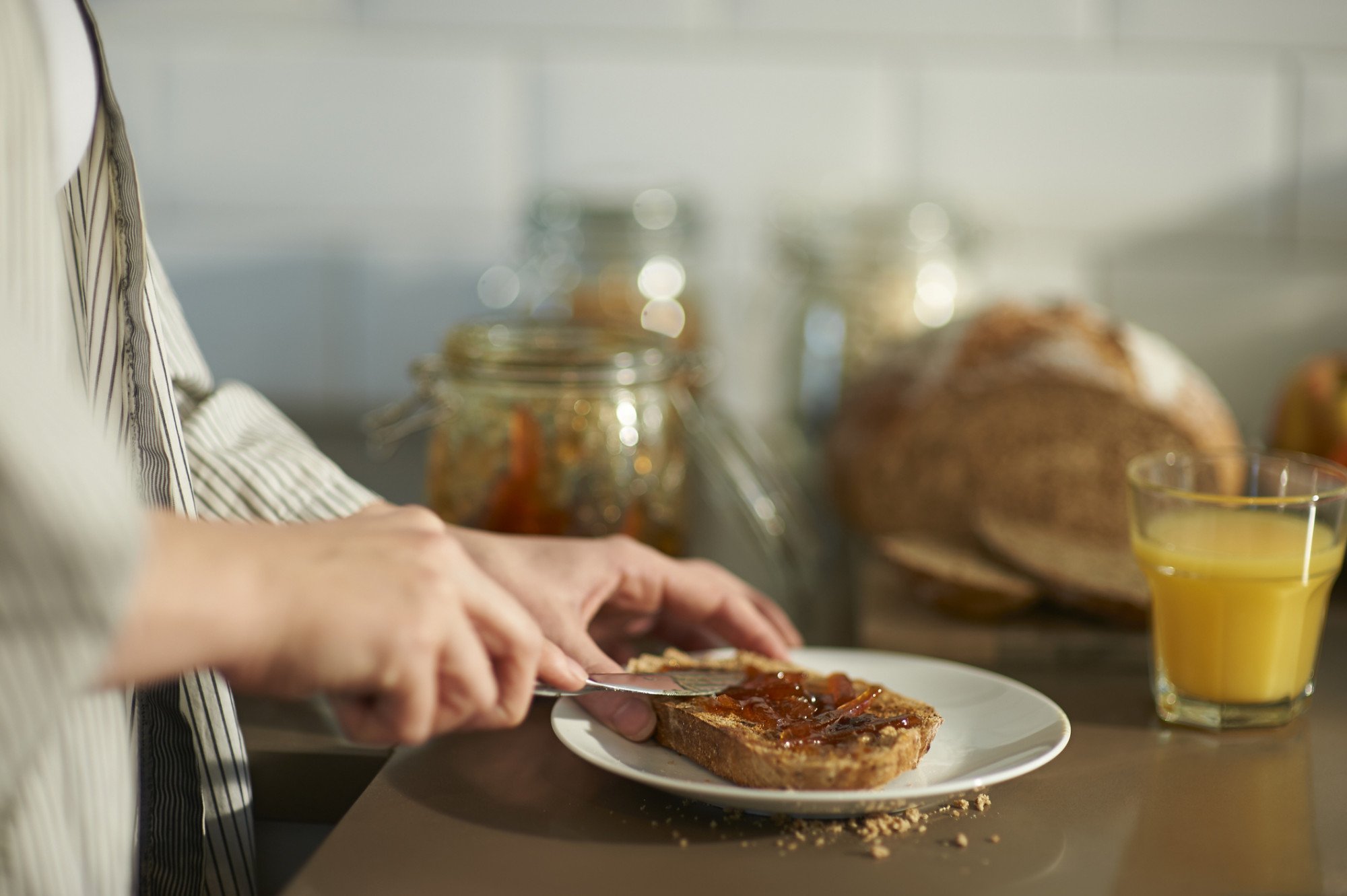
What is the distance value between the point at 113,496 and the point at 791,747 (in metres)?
0.33

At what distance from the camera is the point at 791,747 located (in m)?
0.62

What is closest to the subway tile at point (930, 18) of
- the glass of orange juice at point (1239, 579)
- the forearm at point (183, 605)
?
the glass of orange juice at point (1239, 579)

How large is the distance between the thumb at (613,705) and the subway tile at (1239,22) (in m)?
1.00

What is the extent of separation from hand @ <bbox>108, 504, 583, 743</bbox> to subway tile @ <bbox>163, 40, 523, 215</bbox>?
0.97 meters

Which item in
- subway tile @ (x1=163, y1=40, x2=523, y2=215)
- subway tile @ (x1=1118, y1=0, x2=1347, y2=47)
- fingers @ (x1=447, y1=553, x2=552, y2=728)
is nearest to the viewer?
fingers @ (x1=447, y1=553, x2=552, y2=728)

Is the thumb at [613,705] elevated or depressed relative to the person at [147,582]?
depressed

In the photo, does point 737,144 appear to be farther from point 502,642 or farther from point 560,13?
point 502,642

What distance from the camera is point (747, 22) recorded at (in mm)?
1419

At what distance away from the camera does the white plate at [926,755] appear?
1.95 ft

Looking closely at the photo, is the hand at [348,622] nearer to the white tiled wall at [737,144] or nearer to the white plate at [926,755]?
the white plate at [926,755]

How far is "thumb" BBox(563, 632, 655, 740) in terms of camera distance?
0.68 m

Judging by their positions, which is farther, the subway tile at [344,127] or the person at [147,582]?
the subway tile at [344,127]

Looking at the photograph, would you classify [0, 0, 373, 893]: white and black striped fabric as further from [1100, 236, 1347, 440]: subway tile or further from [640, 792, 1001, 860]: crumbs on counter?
[1100, 236, 1347, 440]: subway tile

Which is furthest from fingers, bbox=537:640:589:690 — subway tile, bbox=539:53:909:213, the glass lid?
subway tile, bbox=539:53:909:213
